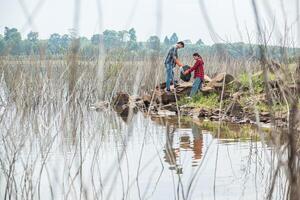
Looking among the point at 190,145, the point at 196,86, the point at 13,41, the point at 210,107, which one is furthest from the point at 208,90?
the point at 13,41

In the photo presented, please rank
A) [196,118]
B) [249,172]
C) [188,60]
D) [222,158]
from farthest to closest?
[188,60], [196,118], [222,158], [249,172]

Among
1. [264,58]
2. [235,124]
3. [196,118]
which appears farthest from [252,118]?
[264,58]

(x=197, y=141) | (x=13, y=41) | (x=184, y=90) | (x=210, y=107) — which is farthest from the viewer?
(x=184, y=90)

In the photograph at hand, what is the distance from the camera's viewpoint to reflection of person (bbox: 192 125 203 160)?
23.2ft

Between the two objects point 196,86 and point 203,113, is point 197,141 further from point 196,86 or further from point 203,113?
point 196,86

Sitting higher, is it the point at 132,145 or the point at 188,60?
the point at 188,60

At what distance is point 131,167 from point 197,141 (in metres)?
2.67

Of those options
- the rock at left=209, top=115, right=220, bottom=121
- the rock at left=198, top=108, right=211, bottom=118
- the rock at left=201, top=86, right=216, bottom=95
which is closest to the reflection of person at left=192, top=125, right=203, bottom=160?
the rock at left=209, top=115, right=220, bottom=121

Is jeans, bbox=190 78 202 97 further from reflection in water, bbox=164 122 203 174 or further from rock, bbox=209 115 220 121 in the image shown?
reflection in water, bbox=164 122 203 174

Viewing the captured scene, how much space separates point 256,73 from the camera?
1291cm

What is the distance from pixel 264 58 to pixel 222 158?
5166mm

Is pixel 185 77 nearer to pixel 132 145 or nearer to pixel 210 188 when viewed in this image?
pixel 132 145

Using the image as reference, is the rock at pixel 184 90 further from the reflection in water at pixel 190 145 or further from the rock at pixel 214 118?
the reflection in water at pixel 190 145

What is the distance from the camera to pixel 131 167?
5887mm
